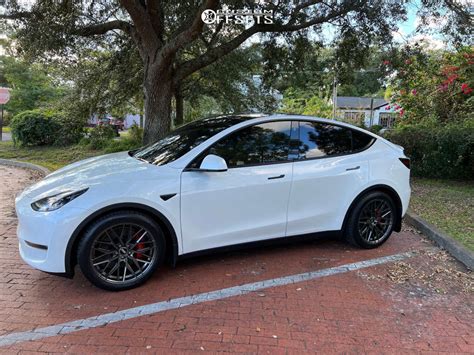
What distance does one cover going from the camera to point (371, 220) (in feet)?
15.5

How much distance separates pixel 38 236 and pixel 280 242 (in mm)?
2345

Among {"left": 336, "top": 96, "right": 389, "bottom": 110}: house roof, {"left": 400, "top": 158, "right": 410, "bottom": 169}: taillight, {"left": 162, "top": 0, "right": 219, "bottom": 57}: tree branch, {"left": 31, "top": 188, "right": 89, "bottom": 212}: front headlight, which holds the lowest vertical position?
{"left": 31, "top": 188, "right": 89, "bottom": 212}: front headlight

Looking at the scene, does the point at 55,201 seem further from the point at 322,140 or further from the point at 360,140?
the point at 360,140

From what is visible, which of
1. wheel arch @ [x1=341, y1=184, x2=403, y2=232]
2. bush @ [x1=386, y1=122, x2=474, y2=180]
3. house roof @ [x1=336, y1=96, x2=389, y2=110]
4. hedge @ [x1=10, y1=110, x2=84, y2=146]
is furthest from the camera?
house roof @ [x1=336, y1=96, x2=389, y2=110]

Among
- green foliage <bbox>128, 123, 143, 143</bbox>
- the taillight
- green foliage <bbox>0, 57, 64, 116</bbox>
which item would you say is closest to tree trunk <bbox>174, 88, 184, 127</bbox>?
green foliage <bbox>128, 123, 143, 143</bbox>

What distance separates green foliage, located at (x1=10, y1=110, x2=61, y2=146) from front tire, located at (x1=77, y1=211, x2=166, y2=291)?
12.1 m

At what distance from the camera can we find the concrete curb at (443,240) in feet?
14.4

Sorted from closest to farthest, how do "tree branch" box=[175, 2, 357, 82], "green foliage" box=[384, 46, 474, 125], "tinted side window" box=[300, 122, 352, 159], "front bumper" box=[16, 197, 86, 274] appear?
"front bumper" box=[16, 197, 86, 274], "tinted side window" box=[300, 122, 352, 159], "tree branch" box=[175, 2, 357, 82], "green foliage" box=[384, 46, 474, 125]

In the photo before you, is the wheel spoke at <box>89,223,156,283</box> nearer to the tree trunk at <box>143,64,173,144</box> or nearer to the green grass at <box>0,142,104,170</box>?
the tree trunk at <box>143,64,173,144</box>

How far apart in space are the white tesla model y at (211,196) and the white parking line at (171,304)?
0.37 m

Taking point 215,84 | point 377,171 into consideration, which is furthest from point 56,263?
point 215,84

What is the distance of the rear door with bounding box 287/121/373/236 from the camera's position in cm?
424

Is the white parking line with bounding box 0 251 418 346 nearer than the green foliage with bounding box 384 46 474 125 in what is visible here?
Yes

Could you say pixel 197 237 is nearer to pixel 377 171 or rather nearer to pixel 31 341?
pixel 31 341
